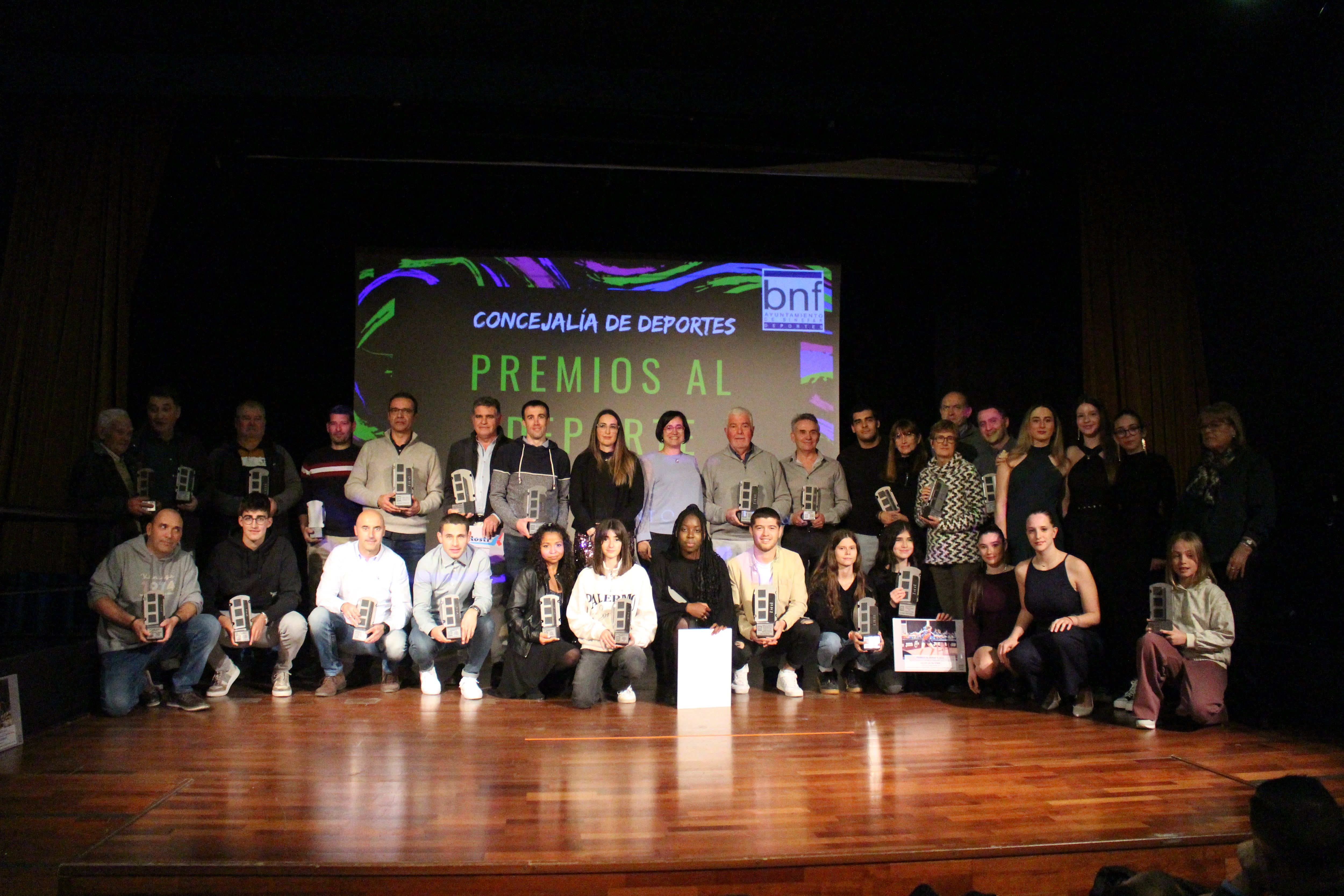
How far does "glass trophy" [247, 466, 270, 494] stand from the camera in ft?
16.5

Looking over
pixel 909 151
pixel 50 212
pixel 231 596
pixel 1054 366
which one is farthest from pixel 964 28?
pixel 50 212

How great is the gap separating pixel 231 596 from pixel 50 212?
2538mm

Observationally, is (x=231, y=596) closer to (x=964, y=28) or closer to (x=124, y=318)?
(x=124, y=318)

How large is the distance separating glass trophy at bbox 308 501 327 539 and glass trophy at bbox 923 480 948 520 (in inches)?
125

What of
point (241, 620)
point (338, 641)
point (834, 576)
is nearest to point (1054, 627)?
point (834, 576)

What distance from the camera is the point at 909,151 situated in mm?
5957

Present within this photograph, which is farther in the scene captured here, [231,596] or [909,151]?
[909,151]

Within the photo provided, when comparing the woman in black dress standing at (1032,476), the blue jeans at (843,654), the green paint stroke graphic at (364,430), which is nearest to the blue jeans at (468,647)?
the blue jeans at (843,654)

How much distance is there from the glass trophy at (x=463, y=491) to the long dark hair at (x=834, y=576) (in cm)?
180

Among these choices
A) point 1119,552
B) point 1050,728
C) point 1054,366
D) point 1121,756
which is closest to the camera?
point 1121,756

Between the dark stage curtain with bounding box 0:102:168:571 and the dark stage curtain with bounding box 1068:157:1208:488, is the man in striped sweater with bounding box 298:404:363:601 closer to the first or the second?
the dark stage curtain with bounding box 0:102:168:571

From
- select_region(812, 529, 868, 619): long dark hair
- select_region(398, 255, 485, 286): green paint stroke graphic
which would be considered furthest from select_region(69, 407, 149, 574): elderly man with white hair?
select_region(812, 529, 868, 619): long dark hair

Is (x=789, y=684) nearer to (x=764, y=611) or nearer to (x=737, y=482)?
(x=764, y=611)

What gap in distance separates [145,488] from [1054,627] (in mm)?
4342
